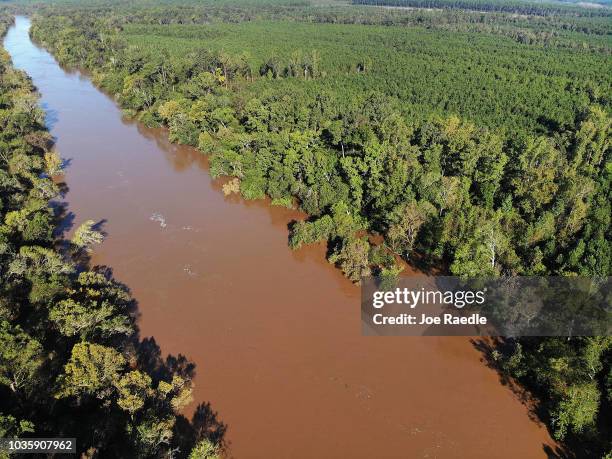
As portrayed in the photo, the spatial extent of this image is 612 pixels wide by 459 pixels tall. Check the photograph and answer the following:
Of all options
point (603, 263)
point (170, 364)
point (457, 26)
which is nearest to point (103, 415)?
point (170, 364)

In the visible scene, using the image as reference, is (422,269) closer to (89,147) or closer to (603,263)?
(603,263)

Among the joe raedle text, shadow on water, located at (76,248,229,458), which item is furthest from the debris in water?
the joe raedle text

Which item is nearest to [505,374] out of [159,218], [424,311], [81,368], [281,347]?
[424,311]

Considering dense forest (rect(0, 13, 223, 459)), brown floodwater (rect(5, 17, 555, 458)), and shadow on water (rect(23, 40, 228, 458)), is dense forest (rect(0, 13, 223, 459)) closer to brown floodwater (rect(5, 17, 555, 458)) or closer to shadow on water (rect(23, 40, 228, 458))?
shadow on water (rect(23, 40, 228, 458))

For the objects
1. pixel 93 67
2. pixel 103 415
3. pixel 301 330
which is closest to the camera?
pixel 103 415

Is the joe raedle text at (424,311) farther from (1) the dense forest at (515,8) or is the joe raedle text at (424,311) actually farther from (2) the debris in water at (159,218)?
(1) the dense forest at (515,8)

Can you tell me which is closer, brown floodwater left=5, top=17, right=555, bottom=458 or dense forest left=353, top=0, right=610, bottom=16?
brown floodwater left=5, top=17, right=555, bottom=458

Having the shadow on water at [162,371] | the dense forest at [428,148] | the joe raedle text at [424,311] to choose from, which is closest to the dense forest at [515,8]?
the dense forest at [428,148]
